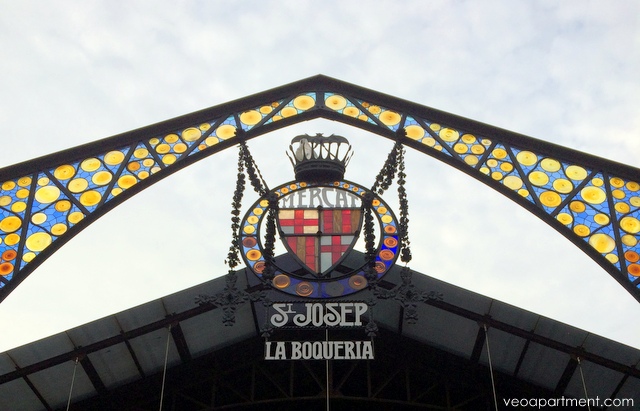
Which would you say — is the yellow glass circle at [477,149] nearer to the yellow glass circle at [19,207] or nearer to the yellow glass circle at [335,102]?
the yellow glass circle at [335,102]

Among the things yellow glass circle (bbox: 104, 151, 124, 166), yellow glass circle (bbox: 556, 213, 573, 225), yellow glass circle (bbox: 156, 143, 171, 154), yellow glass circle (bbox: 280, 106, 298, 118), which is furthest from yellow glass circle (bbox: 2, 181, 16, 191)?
yellow glass circle (bbox: 556, 213, 573, 225)

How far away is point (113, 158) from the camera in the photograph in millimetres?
10727

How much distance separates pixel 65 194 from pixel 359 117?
4329 mm

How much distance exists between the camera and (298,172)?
434 inches

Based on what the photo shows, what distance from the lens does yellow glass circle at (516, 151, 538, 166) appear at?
10.7 meters

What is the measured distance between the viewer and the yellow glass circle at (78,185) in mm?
10250

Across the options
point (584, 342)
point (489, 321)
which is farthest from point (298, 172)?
point (584, 342)

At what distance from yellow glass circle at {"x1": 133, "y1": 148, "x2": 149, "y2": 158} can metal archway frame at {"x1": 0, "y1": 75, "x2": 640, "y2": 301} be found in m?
0.01

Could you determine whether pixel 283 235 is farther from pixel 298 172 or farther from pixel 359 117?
pixel 359 117

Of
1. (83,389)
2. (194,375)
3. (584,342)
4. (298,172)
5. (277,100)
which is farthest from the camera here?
(194,375)

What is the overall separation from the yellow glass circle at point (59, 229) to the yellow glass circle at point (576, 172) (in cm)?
670

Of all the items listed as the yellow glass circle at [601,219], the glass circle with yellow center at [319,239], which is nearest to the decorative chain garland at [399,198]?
the glass circle with yellow center at [319,239]

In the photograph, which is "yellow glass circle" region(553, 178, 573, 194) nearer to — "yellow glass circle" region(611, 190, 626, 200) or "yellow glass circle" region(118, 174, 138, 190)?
"yellow glass circle" region(611, 190, 626, 200)

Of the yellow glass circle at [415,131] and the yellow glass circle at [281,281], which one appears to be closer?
the yellow glass circle at [281,281]
